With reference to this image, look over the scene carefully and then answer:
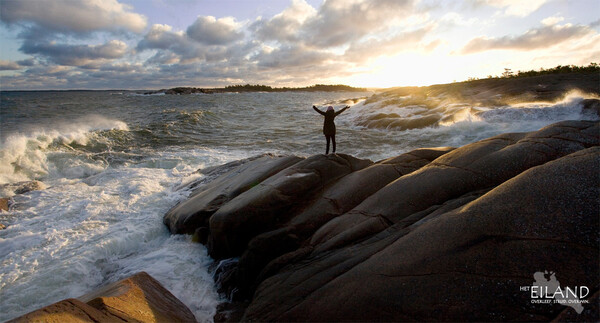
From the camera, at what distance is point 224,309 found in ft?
17.0

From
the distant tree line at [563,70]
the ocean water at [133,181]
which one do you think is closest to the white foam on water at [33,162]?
the ocean water at [133,181]

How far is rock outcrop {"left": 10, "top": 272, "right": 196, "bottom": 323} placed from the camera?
331 centimetres

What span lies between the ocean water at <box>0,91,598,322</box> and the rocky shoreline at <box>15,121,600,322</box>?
1.35 meters

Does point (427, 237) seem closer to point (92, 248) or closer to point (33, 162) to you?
point (92, 248)

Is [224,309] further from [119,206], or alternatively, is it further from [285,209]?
[119,206]

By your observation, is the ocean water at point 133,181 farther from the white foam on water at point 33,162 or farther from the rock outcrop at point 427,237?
the rock outcrop at point 427,237

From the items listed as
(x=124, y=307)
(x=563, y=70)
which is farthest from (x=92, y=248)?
(x=563, y=70)

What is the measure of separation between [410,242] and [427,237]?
0.23 meters

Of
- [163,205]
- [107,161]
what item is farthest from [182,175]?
[107,161]

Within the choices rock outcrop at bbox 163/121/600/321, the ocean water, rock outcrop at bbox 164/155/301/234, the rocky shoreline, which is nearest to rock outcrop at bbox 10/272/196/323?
the rocky shoreline

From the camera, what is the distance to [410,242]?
3932mm

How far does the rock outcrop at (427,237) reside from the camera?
311cm

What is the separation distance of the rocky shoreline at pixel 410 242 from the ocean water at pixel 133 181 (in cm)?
135

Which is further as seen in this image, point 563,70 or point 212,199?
point 563,70
